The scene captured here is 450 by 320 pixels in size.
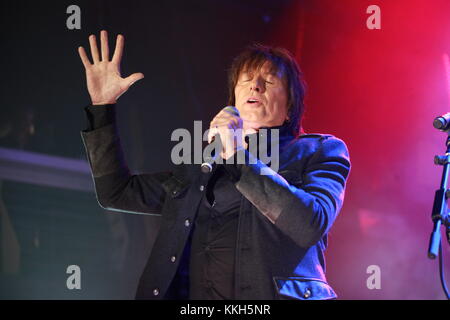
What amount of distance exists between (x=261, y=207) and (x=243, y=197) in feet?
0.64

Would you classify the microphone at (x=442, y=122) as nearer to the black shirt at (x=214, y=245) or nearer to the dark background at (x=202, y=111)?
the black shirt at (x=214, y=245)

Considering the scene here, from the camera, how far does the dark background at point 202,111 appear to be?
3197 millimetres

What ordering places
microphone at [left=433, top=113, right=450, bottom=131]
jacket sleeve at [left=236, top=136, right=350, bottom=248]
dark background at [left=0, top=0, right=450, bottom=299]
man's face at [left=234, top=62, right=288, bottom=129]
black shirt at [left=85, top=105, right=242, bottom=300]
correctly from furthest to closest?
1. dark background at [left=0, top=0, right=450, bottom=299]
2. man's face at [left=234, top=62, right=288, bottom=129]
3. microphone at [left=433, top=113, right=450, bottom=131]
4. black shirt at [left=85, top=105, right=242, bottom=300]
5. jacket sleeve at [left=236, top=136, right=350, bottom=248]

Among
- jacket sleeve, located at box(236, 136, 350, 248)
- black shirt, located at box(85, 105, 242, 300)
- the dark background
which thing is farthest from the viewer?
the dark background

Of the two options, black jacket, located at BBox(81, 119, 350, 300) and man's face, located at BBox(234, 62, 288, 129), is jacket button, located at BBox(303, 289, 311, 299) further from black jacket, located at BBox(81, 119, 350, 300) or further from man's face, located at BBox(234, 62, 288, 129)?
man's face, located at BBox(234, 62, 288, 129)

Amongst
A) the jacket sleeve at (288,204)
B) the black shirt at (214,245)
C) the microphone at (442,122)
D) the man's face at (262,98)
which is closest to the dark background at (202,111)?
the man's face at (262,98)

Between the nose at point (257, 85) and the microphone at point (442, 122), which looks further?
the nose at point (257, 85)

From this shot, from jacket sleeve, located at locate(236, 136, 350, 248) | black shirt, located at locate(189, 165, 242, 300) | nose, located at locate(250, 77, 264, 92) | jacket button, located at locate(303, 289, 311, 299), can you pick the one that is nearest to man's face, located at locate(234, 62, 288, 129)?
nose, located at locate(250, 77, 264, 92)

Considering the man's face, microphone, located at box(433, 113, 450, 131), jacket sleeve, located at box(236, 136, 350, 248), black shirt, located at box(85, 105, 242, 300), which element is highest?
the man's face

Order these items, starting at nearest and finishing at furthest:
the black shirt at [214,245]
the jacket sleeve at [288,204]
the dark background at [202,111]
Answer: the jacket sleeve at [288,204], the black shirt at [214,245], the dark background at [202,111]

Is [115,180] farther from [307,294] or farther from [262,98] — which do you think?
[307,294]

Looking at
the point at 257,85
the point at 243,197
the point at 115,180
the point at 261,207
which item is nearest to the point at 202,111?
the point at 257,85

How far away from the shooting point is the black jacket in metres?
1.49

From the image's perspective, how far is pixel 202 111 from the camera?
3.47m
